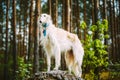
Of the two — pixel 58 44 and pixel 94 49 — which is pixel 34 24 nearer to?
pixel 94 49

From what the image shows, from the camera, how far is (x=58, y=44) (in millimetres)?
8680

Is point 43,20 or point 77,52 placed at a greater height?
point 43,20

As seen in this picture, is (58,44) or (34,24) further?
(34,24)

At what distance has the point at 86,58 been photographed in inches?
A: 558

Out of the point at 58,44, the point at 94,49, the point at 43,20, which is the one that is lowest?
the point at 94,49

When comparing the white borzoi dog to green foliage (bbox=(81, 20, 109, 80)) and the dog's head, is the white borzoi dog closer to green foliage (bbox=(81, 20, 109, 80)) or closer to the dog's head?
the dog's head

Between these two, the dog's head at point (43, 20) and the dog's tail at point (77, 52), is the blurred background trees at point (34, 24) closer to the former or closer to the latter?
the dog's tail at point (77, 52)

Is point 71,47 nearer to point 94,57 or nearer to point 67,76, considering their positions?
point 67,76

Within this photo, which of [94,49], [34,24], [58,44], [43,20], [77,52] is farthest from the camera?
[34,24]

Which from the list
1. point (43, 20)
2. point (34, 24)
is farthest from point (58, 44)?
point (34, 24)

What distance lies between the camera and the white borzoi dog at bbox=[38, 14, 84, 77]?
8422 millimetres

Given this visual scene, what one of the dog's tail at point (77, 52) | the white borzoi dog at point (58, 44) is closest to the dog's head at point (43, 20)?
the white borzoi dog at point (58, 44)

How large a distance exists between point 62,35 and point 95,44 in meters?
5.37

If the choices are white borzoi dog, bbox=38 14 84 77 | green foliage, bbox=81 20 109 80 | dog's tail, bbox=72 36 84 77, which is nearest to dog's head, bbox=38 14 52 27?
white borzoi dog, bbox=38 14 84 77
